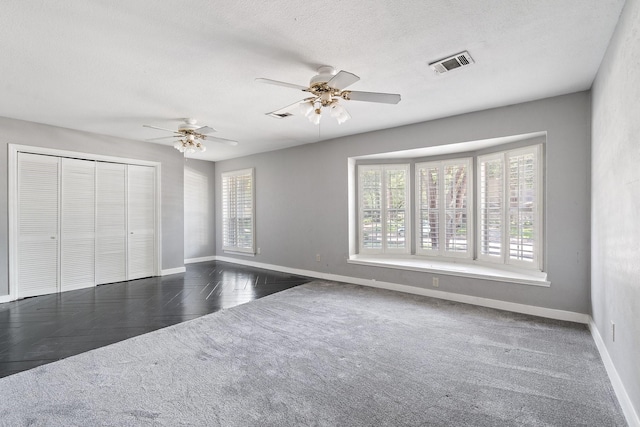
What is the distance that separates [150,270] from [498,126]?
611 centimetres

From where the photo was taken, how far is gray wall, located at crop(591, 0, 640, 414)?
1.74m

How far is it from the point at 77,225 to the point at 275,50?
448cm

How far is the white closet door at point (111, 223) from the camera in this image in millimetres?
5074

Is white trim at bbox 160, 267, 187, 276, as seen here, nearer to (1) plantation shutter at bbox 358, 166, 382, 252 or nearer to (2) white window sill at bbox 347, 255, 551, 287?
(2) white window sill at bbox 347, 255, 551, 287

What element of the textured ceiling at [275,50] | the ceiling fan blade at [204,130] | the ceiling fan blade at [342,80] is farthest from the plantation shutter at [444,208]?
the ceiling fan blade at [204,130]

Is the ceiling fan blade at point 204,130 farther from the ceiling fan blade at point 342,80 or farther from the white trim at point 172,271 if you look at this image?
the white trim at point 172,271

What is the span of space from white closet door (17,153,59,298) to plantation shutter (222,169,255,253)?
3.24 metres

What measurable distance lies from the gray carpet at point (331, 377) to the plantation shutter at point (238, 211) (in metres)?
3.60

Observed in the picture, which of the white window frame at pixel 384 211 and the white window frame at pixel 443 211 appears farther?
the white window frame at pixel 384 211

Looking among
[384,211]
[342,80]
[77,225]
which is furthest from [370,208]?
[77,225]

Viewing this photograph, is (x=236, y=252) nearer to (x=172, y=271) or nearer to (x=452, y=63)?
(x=172, y=271)

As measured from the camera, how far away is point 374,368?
2.38m

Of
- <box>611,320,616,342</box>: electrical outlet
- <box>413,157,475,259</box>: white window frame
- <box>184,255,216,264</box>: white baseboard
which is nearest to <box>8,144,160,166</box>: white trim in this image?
<box>184,255,216,264</box>: white baseboard

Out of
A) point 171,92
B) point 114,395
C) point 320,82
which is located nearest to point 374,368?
point 114,395
